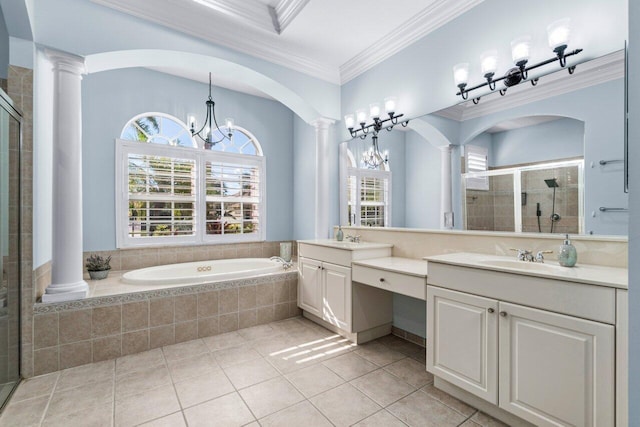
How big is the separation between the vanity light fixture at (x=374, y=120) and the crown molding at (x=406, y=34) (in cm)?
50

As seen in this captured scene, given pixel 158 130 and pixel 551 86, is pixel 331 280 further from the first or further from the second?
pixel 158 130

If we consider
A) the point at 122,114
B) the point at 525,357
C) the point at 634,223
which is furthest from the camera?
the point at 122,114

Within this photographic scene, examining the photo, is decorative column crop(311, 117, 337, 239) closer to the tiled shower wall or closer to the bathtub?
the bathtub

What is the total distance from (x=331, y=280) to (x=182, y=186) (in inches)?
91.1

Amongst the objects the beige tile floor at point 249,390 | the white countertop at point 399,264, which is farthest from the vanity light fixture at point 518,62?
the beige tile floor at point 249,390

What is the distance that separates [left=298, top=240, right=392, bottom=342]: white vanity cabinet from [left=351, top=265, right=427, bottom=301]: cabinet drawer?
0.14m

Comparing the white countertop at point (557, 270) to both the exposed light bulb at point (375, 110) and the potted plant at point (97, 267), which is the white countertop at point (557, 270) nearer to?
the exposed light bulb at point (375, 110)

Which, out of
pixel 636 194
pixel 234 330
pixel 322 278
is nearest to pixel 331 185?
pixel 322 278

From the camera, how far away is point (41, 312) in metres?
2.25

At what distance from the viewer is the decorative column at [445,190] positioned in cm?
251

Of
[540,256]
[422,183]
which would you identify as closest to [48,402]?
[422,183]

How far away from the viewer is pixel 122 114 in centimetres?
355

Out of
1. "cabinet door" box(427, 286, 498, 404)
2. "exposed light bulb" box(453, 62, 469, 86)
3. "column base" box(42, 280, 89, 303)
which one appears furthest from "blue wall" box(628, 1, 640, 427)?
"column base" box(42, 280, 89, 303)

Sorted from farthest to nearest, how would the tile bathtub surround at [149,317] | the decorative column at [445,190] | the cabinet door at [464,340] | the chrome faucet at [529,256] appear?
the decorative column at [445,190] < the tile bathtub surround at [149,317] < the chrome faucet at [529,256] < the cabinet door at [464,340]
